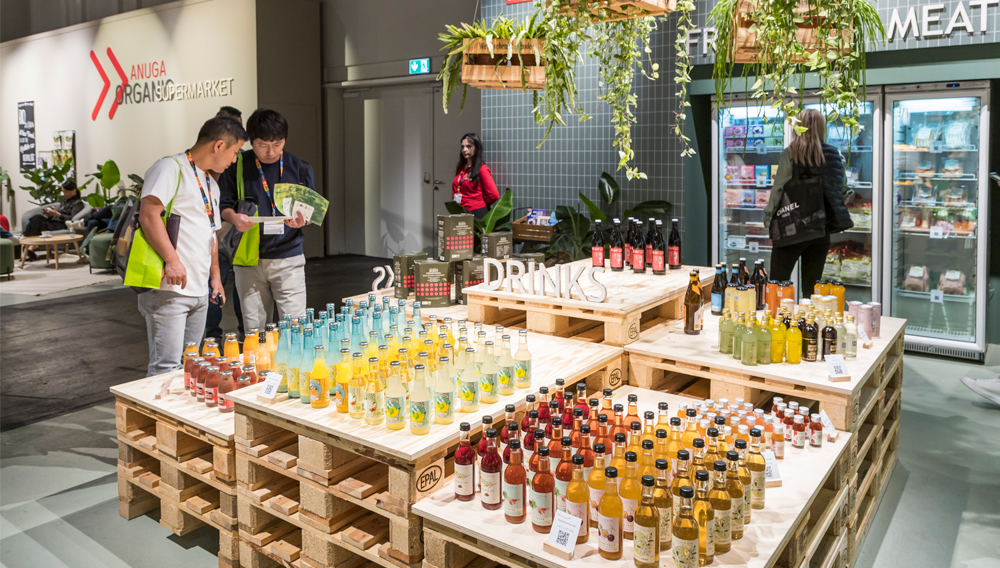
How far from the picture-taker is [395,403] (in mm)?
2346

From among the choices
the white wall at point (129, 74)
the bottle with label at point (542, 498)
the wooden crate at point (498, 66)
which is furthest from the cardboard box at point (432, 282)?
the white wall at point (129, 74)

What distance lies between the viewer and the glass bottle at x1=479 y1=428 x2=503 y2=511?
210 cm

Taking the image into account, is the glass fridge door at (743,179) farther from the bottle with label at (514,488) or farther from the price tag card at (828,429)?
the bottle with label at (514,488)

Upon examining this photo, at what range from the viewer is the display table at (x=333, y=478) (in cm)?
225

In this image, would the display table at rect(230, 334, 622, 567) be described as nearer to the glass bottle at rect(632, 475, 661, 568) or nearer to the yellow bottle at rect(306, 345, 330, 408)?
the yellow bottle at rect(306, 345, 330, 408)

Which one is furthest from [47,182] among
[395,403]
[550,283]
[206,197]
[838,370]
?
[838,370]

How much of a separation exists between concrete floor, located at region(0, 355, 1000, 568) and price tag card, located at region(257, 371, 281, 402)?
0.82 metres

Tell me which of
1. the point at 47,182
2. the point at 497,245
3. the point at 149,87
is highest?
the point at 149,87

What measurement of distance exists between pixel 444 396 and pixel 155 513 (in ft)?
5.79

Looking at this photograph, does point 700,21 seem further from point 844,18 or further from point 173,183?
point 173,183

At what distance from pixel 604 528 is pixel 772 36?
167 centimetres

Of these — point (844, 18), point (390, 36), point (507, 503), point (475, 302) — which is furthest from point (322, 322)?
point (390, 36)

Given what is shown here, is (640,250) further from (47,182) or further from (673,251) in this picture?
(47,182)

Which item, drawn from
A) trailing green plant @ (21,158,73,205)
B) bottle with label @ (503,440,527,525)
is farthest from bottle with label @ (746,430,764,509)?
trailing green plant @ (21,158,73,205)
